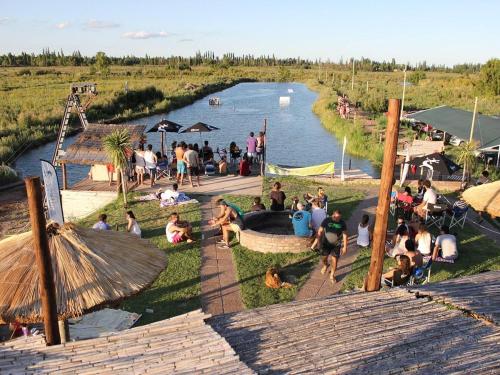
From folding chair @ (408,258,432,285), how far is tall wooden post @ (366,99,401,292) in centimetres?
216

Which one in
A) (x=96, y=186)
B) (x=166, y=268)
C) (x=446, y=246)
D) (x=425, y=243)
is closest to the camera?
(x=166, y=268)

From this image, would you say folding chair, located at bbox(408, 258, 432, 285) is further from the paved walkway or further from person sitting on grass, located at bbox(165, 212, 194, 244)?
person sitting on grass, located at bbox(165, 212, 194, 244)

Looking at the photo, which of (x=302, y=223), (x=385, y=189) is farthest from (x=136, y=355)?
(x=302, y=223)

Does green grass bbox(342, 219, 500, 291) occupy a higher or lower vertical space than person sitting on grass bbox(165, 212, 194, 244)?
lower

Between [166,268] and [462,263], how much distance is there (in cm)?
652

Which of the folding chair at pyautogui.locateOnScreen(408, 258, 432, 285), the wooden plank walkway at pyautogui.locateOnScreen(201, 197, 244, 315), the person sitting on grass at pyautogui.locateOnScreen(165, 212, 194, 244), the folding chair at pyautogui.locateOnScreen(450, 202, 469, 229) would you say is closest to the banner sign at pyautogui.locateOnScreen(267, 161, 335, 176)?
the folding chair at pyautogui.locateOnScreen(450, 202, 469, 229)

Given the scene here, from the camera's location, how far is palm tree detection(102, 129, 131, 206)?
1410cm

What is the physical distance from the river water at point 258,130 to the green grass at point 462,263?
424 inches

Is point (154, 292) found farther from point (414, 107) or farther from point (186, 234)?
point (414, 107)

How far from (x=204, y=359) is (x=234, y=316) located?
1096 mm

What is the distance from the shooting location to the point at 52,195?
704cm

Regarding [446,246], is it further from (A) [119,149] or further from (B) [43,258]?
(A) [119,149]

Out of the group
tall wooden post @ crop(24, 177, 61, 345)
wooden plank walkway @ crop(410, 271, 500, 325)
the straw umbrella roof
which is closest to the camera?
Result: tall wooden post @ crop(24, 177, 61, 345)

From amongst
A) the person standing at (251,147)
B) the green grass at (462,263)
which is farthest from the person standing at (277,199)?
the person standing at (251,147)
